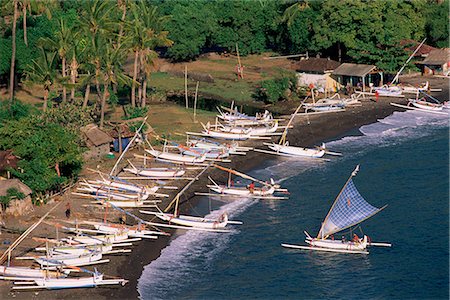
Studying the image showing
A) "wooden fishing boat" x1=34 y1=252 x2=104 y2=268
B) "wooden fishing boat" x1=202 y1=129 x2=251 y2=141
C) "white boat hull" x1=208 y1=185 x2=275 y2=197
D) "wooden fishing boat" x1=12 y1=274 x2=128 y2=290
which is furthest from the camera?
"wooden fishing boat" x1=202 y1=129 x2=251 y2=141

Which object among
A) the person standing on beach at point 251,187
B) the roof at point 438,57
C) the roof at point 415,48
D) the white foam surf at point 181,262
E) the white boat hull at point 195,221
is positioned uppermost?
the roof at point 415,48

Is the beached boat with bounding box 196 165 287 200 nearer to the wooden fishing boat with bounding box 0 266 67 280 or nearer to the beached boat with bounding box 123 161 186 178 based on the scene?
the beached boat with bounding box 123 161 186 178

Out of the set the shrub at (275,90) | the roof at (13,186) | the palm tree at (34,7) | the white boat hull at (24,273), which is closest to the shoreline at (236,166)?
the white boat hull at (24,273)

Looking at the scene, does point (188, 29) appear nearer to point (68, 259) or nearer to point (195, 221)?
point (195, 221)

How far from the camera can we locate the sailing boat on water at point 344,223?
70812 millimetres

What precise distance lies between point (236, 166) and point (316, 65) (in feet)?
122

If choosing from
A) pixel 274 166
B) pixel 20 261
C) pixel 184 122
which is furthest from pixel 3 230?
pixel 184 122

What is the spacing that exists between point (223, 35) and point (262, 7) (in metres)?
7.75

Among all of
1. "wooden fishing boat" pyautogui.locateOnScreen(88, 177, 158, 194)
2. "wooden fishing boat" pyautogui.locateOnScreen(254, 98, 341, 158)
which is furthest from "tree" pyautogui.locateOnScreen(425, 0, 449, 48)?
"wooden fishing boat" pyautogui.locateOnScreen(88, 177, 158, 194)

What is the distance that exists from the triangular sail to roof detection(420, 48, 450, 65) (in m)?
60.2

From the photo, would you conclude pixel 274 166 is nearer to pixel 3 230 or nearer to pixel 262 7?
pixel 3 230

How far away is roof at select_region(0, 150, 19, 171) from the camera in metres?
78.4

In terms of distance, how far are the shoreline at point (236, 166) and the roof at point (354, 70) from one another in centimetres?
515

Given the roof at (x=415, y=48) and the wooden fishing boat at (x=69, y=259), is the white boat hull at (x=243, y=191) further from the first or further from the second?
the roof at (x=415, y=48)
